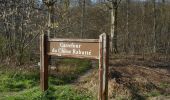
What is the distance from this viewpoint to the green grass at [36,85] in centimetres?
1064

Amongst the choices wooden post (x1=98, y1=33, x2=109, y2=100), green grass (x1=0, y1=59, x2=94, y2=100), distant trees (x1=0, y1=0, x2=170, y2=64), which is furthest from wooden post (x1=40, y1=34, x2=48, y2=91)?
distant trees (x1=0, y1=0, x2=170, y2=64)

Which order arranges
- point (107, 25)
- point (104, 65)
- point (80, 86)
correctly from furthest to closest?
1. point (107, 25)
2. point (80, 86)
3. point (104, 65)

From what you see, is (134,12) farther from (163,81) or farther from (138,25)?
(163,81)

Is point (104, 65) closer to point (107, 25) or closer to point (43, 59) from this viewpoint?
point (43, 59)

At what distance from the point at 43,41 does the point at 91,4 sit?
35501 millimetres

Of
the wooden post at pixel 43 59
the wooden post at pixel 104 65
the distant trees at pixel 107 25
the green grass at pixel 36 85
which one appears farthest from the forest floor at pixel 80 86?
the distant trees at pixel 107 25

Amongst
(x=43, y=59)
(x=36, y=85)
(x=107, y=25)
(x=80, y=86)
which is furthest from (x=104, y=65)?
(x=107, y=25)

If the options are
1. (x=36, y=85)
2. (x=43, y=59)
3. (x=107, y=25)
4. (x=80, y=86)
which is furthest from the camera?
(x=107, y=25)

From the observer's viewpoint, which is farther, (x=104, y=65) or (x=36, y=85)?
(x=36, y=85)

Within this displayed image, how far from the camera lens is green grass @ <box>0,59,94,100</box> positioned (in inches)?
419

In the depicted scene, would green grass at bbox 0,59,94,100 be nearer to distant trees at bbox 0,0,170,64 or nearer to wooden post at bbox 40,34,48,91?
wooden post at bbox 40,34,48,91

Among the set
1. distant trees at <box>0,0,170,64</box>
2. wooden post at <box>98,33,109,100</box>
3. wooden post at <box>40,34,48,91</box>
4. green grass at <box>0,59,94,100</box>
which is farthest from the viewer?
distant trees at <box>0,0,170,64</box>

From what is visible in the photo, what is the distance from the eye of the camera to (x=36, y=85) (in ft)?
45.2

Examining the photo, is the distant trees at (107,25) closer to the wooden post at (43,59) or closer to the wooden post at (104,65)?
the wooden post at (43,59)
